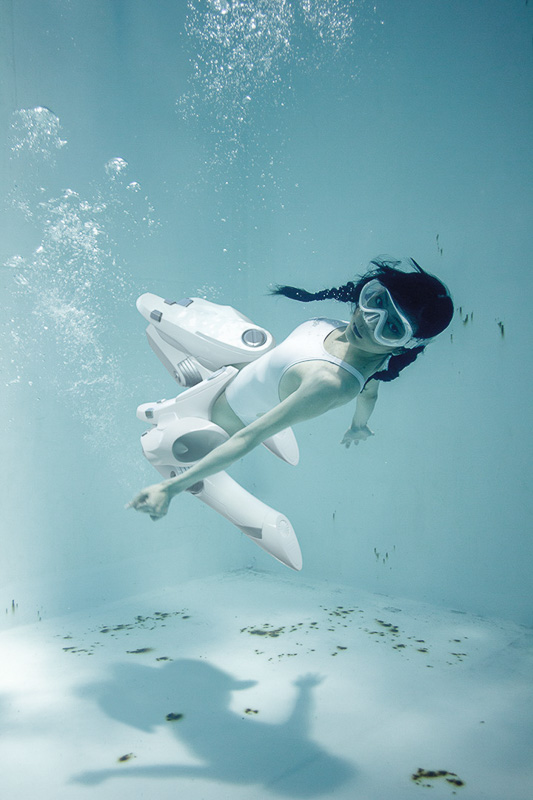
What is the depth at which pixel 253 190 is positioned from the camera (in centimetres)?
386

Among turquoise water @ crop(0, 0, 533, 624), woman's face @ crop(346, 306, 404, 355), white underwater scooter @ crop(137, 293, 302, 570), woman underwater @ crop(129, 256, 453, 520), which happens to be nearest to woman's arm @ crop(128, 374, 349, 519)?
woman underwater @ crop(129, 256, 453, 520)

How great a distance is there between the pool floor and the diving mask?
1.19 metres

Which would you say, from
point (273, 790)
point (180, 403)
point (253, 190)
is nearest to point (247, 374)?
point (180, 403)

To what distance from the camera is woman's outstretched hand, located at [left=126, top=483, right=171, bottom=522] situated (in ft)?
5.33

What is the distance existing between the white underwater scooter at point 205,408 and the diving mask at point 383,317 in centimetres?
59

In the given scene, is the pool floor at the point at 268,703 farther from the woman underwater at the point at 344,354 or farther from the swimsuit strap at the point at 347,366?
the swimsuit strap at the point at 347,366

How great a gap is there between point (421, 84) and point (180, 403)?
218 centimetres

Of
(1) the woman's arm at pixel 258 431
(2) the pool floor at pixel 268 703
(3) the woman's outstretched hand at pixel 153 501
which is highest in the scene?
(1) the woman's arm at pixel 258 431

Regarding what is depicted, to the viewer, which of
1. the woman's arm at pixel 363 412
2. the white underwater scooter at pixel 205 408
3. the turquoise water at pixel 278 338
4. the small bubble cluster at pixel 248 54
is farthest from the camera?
the small bubble cluster at pixel 248 54

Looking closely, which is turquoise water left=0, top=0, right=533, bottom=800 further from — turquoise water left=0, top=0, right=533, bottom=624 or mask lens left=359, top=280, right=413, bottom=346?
mask lens left=359, top=280, right=413, bottom=346

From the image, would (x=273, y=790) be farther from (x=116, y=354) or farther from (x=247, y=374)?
(x=116, y=354)

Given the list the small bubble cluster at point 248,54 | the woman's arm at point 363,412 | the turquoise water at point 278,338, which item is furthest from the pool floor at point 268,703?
the small bubble cluster at point 248,54

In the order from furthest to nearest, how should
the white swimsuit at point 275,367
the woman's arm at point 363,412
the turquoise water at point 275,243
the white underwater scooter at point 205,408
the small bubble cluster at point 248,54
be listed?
the small bubble cluster at point 248,54 < the turquoise water at point 275,243 < the woman's arm at point 363,412 < the white underwater scooter at point 205,408 < the white swimsuit at point 275,367

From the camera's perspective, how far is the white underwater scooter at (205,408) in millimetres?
1915
